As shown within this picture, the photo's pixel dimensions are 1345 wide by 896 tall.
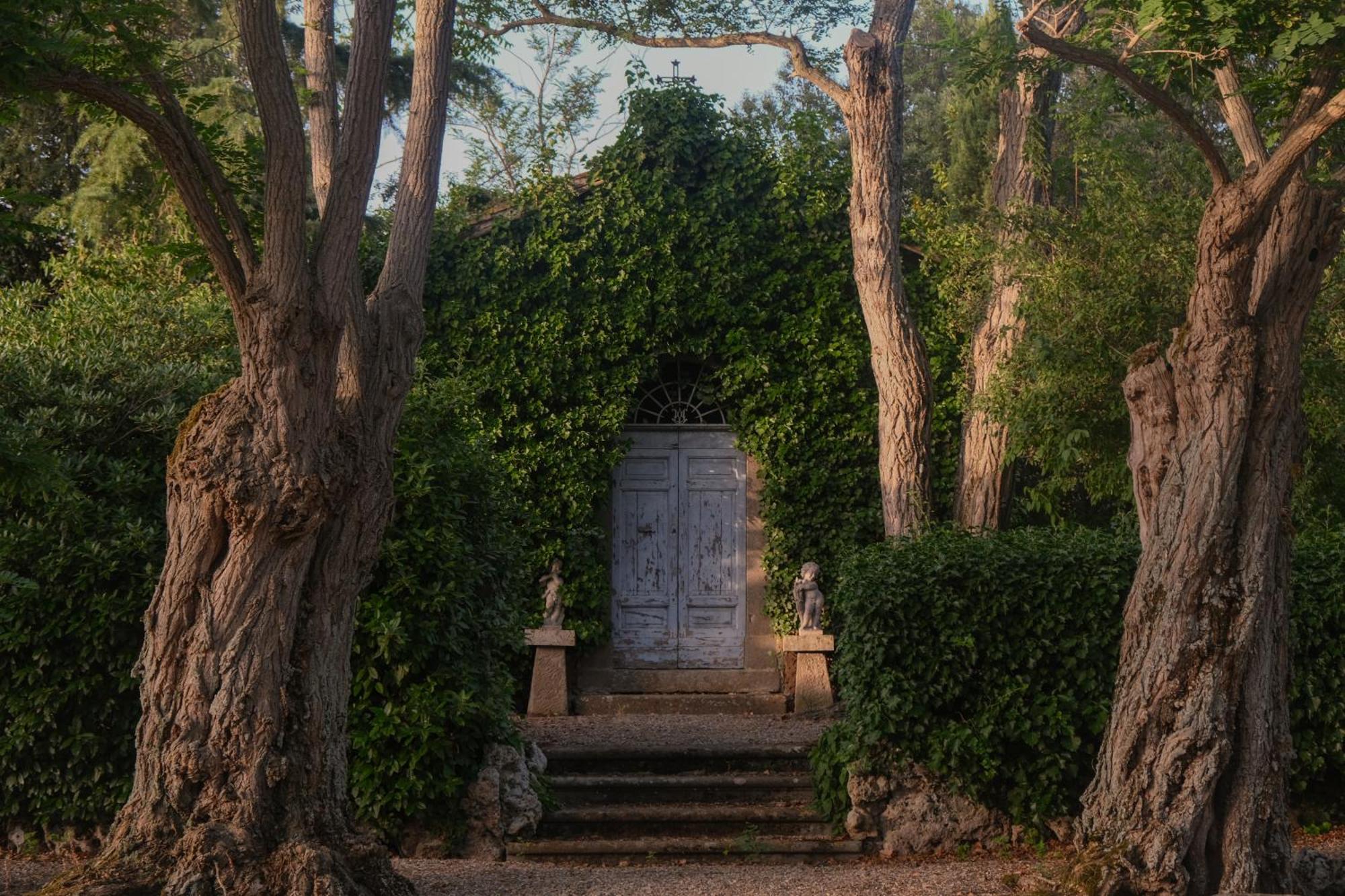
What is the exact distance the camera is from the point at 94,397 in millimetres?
7383

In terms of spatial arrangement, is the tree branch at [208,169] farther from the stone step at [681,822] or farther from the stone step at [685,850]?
the stone step at [681,822]

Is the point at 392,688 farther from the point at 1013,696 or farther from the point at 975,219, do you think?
the point at 975,219

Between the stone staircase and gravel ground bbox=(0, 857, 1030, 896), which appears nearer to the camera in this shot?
gravel ground bbox=(0, 857, 1030, 896)

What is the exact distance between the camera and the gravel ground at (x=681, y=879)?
6641mm

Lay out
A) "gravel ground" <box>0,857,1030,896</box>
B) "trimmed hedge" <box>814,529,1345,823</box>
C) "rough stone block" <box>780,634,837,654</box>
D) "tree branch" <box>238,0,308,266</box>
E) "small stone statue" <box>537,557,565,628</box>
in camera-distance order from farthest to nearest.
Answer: "small stone statue" <box>537,557,565,628</box>, "rough stone block" <box>780,634,837,654</box>, "trimmed hedge" <box>814,529,1345,823</box>, "gravel ground" <box>0,857,1030,896</box>, "tree branch" <box>238,0,308,266</box>

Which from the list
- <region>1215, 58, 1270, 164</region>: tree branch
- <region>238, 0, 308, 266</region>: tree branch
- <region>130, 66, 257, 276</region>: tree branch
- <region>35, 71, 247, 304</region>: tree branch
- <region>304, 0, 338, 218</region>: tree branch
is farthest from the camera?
<region>304, 0, 338, 218</region>: tree branch

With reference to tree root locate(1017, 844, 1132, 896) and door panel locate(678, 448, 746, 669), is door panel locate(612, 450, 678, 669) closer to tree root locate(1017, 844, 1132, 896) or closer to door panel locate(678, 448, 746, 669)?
door panel locate(678, 448, 746, 669)

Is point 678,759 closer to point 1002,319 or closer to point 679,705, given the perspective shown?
point 679,705

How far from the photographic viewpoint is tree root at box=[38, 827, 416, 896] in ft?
16.9

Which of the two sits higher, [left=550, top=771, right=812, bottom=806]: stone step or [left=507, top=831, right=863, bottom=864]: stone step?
[left=550, top=771, right=812, bottom=806]: stone step

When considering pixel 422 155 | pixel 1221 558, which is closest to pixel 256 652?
pixel 422 155

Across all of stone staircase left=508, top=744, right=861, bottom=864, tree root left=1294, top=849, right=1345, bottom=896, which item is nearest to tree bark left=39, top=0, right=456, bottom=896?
stone staircase left=508, top=744, right=861, bottom=864

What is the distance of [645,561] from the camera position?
12938mm

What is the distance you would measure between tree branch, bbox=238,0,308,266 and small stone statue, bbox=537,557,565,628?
262 inches
